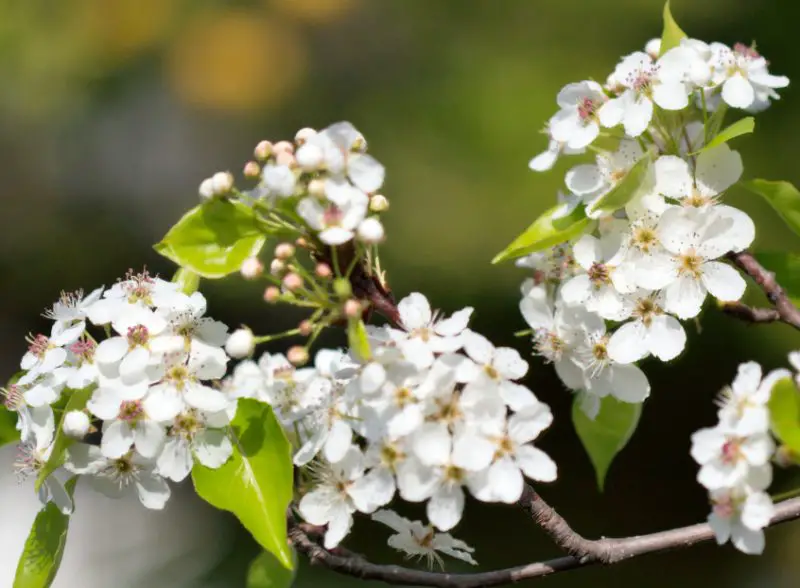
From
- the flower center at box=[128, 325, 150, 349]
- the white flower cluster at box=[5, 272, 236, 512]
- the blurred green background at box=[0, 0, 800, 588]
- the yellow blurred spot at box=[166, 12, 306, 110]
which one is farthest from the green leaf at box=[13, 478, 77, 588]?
the yellow blurred spot at box=[166, 12, 306, 110]

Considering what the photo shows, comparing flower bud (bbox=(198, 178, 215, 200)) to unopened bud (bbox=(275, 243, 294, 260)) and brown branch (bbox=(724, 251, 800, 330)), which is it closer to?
unopened bud (bbox=(275, 243, 294, 260))

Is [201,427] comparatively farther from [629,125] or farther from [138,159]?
[138,159]

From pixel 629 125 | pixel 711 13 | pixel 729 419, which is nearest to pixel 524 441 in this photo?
pixel 729 419

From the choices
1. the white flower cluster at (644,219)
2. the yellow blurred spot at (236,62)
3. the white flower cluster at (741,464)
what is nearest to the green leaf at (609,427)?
the white flower cluster at (644,219)

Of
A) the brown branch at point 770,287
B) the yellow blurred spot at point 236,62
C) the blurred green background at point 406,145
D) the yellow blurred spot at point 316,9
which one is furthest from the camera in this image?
the yellow blurred spot at point 316,9

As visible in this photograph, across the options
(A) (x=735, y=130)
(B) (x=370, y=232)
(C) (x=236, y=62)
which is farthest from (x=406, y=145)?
(B) (x=370, y=232)

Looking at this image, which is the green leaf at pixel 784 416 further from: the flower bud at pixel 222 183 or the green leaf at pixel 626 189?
the flower bud at pixel 222 183
